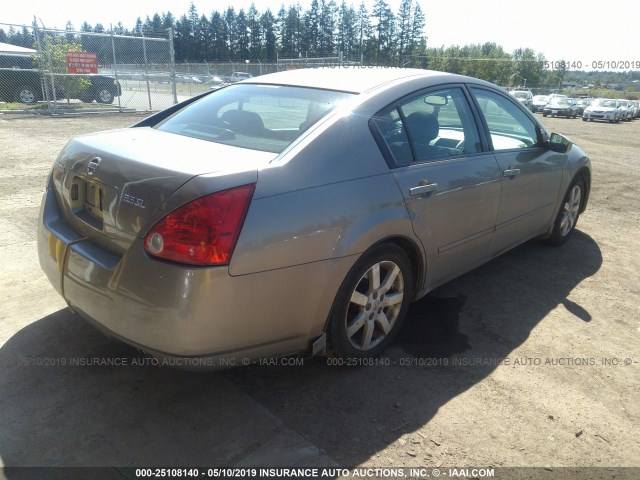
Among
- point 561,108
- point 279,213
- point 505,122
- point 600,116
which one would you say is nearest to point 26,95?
point 505,122

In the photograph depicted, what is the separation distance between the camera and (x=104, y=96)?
21.6 meters

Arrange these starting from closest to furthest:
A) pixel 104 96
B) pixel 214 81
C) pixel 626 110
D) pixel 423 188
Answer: pixel 423 188
pixel 104 96
pixel 214 81
pixel 626 110

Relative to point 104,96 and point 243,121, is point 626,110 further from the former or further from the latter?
point 243,121

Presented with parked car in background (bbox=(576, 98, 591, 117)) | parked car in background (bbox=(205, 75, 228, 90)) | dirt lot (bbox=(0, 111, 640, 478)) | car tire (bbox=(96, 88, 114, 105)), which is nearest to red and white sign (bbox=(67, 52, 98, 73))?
car tire (bbox=(96, 88, 114, 105))

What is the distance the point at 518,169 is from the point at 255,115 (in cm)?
215

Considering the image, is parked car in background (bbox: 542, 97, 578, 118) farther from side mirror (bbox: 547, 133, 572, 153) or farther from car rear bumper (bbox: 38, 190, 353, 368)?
car rear bumper (bbox: 38, 190, 353, 368)

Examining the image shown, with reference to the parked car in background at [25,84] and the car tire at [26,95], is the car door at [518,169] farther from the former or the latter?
the car tire at [26,95]

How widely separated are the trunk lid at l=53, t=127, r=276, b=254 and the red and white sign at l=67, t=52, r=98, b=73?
17.0 meters

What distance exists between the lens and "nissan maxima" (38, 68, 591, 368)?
7.48 feet

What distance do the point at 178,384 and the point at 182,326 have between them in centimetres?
75

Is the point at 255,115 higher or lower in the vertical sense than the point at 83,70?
higher

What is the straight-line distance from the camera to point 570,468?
2.40 m

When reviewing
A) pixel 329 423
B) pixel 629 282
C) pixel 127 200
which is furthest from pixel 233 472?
pixel 629 282

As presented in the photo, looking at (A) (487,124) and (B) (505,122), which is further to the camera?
(B) (505,122)
